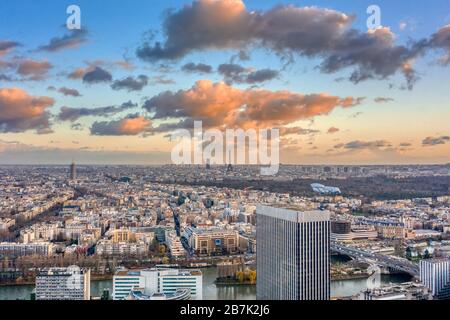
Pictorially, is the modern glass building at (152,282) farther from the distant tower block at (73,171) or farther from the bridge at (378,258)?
the bridge at (378,258)

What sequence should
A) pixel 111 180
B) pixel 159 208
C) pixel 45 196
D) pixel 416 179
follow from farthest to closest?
pixel 159 208, pixel 45 196, pixel 111 180, pixel 416 179

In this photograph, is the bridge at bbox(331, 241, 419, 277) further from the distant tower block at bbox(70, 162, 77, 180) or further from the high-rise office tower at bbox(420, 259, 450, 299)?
the distant tower block at bbox(70, 162, 77, 180)

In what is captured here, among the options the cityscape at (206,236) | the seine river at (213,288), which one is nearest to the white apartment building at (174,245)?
the cityscape at (206,236)

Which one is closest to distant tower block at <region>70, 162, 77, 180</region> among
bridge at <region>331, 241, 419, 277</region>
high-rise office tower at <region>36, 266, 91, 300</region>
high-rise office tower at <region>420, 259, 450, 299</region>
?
high-rise office tower at <region>36, 266, 91, 300</region>

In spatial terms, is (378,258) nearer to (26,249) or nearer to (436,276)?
(436,276)

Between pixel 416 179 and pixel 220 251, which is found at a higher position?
pixel 416 179

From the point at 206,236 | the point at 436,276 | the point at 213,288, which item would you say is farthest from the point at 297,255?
the point at 206,236

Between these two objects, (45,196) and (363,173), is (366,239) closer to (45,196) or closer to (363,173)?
(363,173)

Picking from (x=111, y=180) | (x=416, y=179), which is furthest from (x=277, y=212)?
(x=111, y=180)
